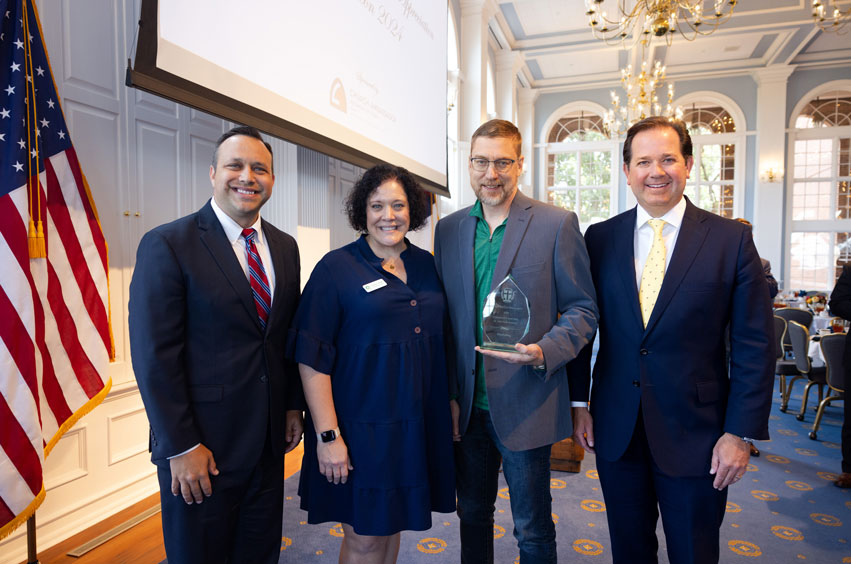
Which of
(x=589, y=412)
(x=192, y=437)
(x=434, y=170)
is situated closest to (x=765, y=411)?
(x=589, y=412)

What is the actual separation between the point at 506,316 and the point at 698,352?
1.92 ft

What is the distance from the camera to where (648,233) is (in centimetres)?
166

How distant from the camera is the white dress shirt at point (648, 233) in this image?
161cm

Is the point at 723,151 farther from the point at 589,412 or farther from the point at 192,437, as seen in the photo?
the point at 192,437

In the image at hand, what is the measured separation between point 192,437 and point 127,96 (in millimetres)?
2031

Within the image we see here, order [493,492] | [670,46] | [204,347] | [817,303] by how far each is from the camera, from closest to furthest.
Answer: [204,347] < [493,492] < [817,303] < [670,46]

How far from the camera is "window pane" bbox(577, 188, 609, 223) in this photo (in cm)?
1238

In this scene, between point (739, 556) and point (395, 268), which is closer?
point (395, 268)

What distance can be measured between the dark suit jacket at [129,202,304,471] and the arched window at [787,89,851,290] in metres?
12.7

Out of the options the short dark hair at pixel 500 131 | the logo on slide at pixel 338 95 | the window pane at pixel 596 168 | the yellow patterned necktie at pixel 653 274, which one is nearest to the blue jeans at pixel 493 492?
the yellow patterned necktie at pixel 653 274

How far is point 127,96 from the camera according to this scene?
2.59 meters

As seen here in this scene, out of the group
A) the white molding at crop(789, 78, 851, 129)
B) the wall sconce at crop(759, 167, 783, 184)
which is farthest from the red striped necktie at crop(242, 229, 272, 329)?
the white molding at crop(789, 78, 851, 129)

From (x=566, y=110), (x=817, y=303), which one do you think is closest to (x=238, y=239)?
(x=817, y=303)

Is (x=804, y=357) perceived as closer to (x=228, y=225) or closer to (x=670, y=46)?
(x=228, y=225)
